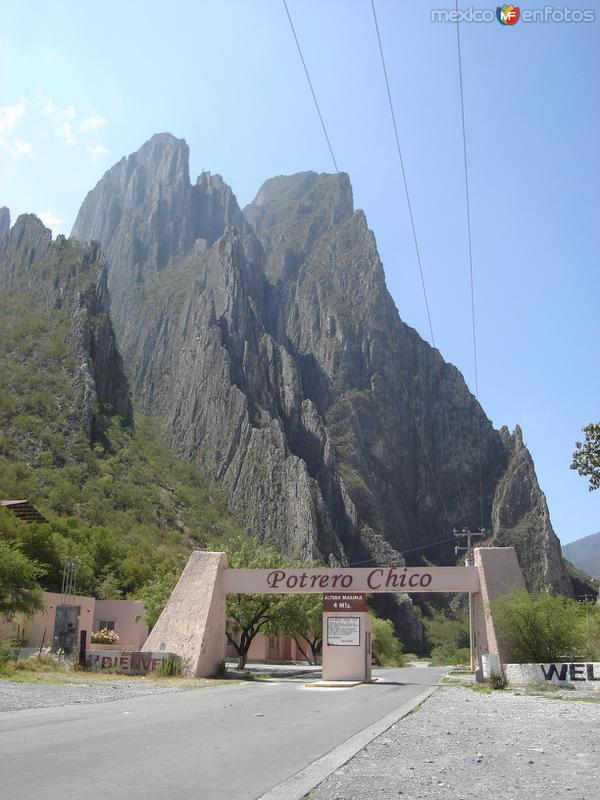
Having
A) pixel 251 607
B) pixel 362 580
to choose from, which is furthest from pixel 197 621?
pixel 251 607

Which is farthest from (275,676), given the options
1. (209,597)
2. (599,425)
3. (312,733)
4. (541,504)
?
(541,504)

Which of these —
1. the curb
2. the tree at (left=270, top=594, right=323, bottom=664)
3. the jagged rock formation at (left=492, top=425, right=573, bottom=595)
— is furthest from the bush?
the jagged rock formation at (left=492, top=425, right=573, bottom=595)

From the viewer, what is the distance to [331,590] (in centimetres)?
3203

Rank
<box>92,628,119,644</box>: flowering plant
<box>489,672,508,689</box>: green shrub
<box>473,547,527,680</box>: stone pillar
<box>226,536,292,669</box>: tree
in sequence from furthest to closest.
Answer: <box>92,628,119,644</box>: flowering plant → <box>226,536,292,669</box>: tree → <box>473,547,527,680</box>: stone pillar → <box>489,672,508,689</box>: green shrub

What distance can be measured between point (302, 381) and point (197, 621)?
10448cm

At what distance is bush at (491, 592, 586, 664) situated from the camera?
27.6m

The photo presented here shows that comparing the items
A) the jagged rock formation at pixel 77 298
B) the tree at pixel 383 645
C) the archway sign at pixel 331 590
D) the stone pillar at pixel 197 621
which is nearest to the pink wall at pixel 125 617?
the stone pillar at pixel 197 621

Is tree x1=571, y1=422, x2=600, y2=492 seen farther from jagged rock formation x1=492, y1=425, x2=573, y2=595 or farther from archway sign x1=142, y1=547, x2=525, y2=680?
jagged rock formation x1=492, y1=425, x2=573, y2=595

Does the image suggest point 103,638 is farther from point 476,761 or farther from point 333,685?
point 476,761

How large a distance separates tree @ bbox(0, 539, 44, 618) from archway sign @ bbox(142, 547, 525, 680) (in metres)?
5.26

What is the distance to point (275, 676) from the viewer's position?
37500mm

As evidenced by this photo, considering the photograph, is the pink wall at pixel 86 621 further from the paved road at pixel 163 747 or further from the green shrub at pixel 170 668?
the paved road at pixel 163 747

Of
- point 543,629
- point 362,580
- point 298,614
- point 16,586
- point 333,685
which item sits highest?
point 362,580

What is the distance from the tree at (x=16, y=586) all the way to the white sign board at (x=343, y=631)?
40.8ft
